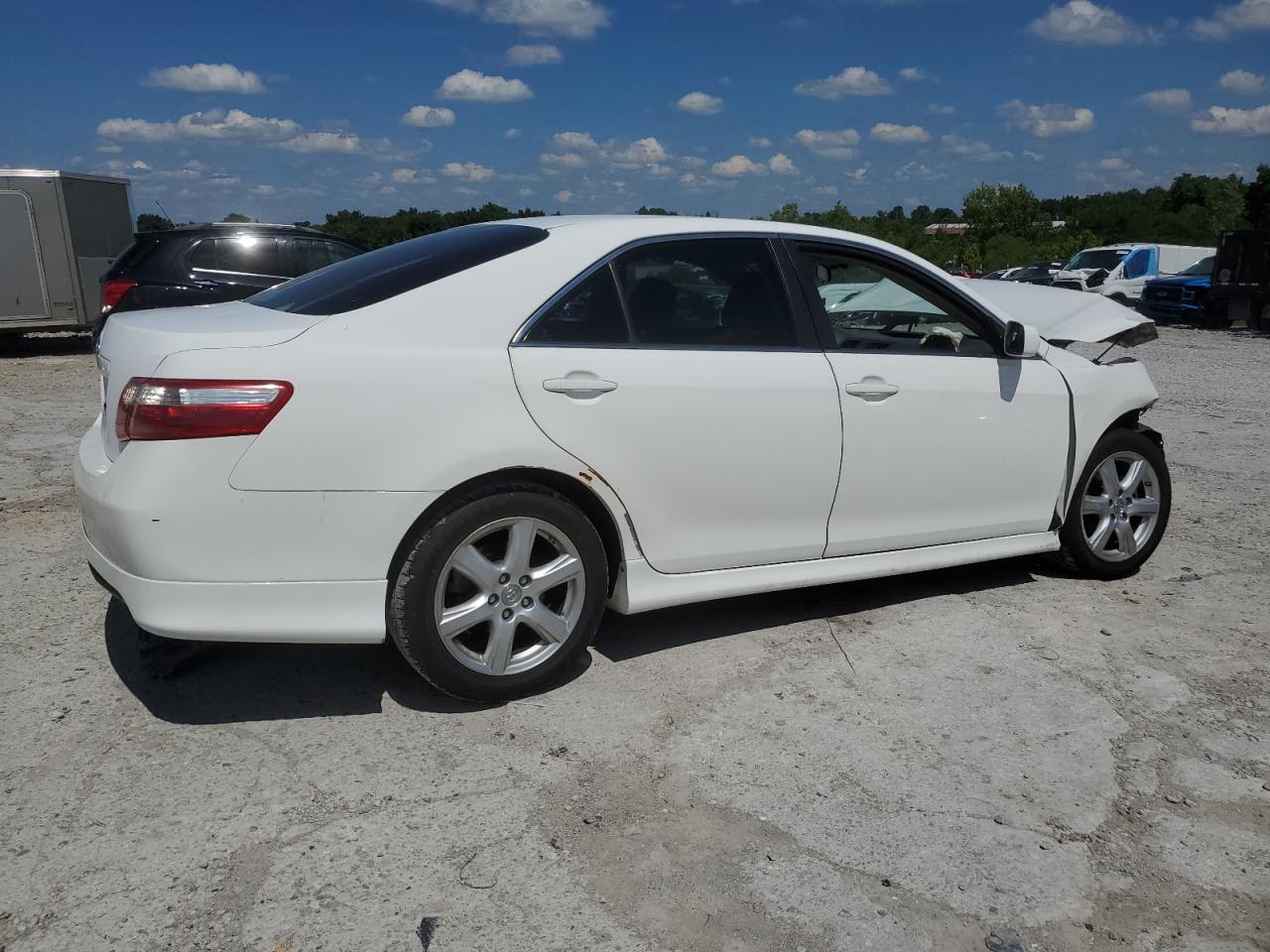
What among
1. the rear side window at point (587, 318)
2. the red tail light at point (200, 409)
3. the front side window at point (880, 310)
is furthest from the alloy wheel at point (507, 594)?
the front side window at point (880, 310)

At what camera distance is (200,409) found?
3045mm

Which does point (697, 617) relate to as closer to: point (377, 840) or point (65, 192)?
point (377, 840)

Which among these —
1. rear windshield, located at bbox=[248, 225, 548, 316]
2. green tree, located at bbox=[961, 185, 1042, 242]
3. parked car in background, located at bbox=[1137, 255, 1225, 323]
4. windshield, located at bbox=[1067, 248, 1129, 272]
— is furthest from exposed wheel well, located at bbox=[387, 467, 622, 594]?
green tree, located at bbox=[961, 185, 1042, 242]

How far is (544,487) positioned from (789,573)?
3.69ft

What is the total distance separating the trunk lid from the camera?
3139mm

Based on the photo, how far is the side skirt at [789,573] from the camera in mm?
3775

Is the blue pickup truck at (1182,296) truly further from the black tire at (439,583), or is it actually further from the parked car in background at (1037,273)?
the black tire at (439,583)

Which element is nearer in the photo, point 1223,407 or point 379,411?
point 379,411

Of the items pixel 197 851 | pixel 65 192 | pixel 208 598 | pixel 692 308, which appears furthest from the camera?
pixel 65 192

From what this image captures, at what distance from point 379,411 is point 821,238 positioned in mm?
2005

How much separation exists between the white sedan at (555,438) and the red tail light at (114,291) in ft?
23.3

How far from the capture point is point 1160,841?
2.89m

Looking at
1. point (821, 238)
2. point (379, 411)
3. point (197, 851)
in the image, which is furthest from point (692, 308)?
point (197, 851)

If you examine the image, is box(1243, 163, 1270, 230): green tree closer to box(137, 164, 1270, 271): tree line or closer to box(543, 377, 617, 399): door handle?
box(137, 164, 1270, 271): tree line
